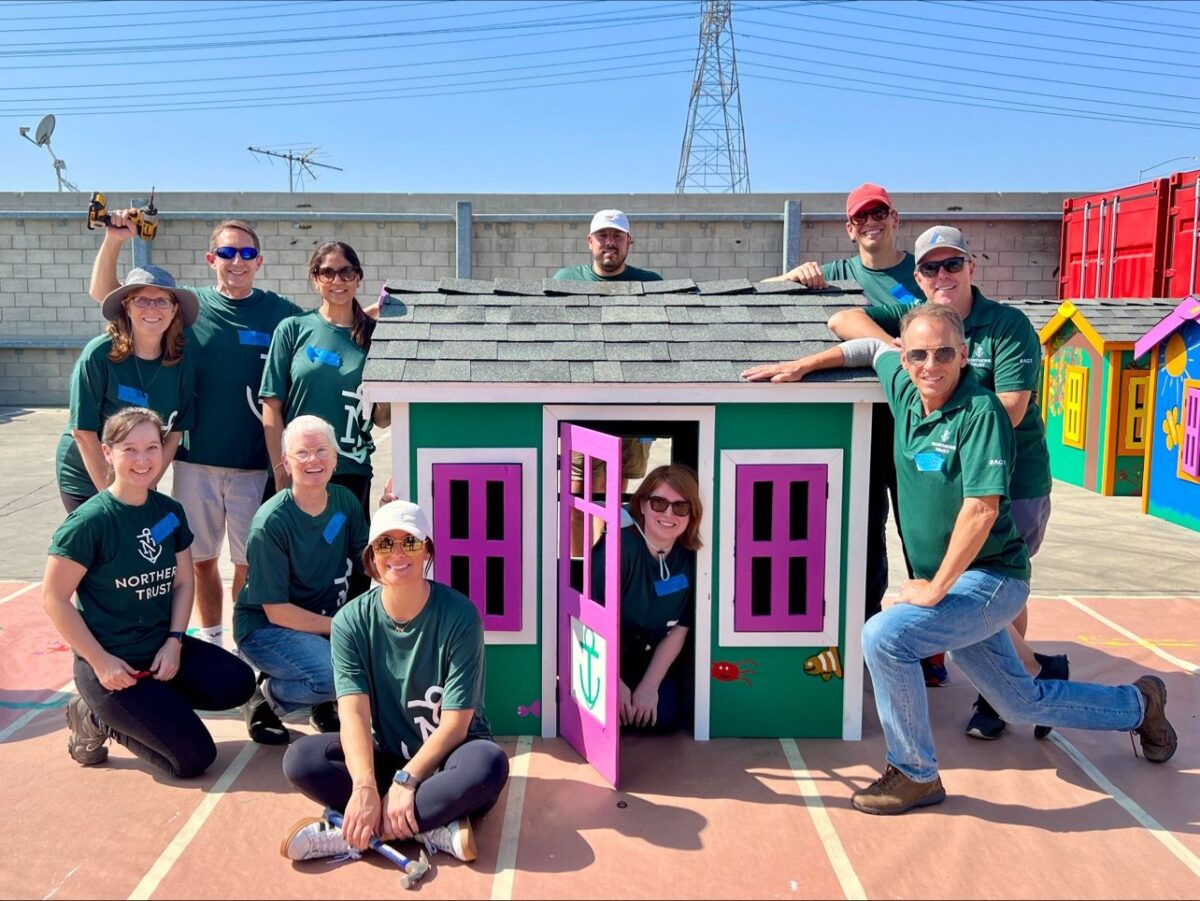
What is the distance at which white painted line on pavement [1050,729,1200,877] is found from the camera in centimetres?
315

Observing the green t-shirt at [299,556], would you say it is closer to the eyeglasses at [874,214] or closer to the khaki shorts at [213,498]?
the khaki shorts at [213,498]

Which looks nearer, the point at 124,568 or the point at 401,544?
the point at 401,544

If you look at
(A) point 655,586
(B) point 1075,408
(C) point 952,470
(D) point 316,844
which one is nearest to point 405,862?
(D) point 316,844

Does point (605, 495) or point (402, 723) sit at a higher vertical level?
point (605, 495)

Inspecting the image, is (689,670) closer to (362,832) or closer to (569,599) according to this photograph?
(569,599)

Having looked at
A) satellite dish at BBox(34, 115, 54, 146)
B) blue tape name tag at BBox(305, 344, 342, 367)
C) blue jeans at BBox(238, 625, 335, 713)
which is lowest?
blue jeans at BBox(238, 625, 335, 713)

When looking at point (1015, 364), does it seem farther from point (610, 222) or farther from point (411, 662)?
point (411, 662)

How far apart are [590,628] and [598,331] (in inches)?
49.1

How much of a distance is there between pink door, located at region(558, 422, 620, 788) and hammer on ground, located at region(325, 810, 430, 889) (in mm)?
823

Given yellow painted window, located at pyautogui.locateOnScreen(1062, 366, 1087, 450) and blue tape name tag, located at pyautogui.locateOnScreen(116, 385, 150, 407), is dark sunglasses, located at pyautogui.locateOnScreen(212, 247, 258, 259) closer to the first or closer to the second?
blue tape name tag, located at pyautogui.locateOnScreen(116, 385, 150, 407)

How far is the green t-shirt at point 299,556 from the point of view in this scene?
12.4 feet

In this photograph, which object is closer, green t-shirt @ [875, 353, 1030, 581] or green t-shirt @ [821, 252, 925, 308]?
green t-shirt @ [875, 353, 1030, 581]

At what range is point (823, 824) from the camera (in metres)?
3.32

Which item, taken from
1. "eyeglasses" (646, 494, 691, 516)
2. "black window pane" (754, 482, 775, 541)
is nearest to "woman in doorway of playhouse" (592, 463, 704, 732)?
"eyeglasses" (646, 494, 691, 516)
